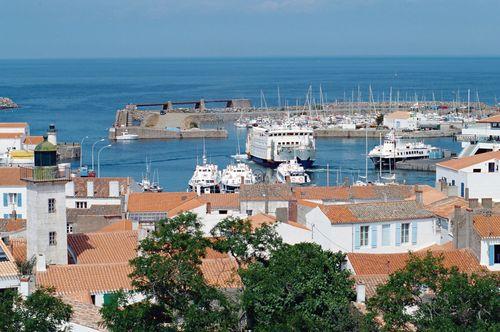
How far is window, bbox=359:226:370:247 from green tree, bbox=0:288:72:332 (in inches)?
437

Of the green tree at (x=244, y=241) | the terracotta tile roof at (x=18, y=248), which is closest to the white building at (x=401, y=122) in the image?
the terracotta tile roof at (x=18, y=248)

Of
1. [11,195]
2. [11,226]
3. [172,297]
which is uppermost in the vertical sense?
[172,297]

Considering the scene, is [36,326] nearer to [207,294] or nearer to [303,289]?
[207,294]

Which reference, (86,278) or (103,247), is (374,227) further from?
(86,278)

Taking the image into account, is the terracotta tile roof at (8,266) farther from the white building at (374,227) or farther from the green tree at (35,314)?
the white building at (374,227)

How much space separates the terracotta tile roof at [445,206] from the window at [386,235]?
1.74 meters

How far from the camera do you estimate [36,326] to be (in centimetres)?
1839

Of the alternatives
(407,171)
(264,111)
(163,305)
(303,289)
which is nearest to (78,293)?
(163,305)

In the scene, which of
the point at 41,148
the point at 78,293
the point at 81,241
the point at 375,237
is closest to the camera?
the point at 78,293

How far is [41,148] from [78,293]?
152 inches

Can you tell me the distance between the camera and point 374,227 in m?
28.8

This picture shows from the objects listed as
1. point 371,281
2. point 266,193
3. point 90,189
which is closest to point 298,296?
point 371,281

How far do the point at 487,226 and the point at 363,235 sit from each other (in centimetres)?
390

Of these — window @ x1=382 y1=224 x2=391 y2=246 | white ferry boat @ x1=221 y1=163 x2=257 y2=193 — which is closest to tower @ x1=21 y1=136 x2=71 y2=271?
window @ x1=382 y1=224 x2=391 y2=246
